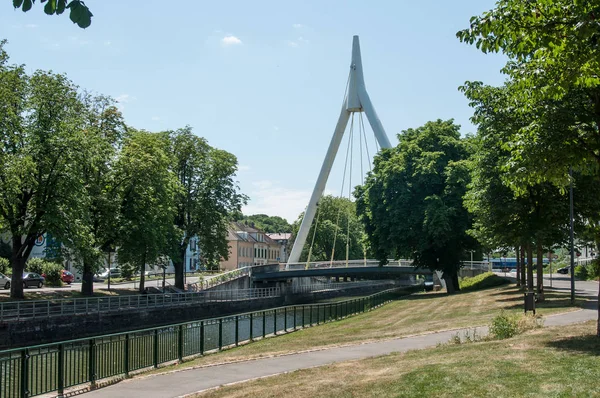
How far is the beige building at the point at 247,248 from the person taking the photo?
119 meters

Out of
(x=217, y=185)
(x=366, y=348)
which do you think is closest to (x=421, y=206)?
(x=217, y=185)

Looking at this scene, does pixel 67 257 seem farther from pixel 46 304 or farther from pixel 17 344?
pixel 17 344

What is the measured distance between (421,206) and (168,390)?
3809cm

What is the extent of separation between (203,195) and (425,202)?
69.4 feet

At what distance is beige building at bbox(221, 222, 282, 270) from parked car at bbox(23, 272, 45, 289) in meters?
56.8

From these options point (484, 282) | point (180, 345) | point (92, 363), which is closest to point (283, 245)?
point (484, 282)

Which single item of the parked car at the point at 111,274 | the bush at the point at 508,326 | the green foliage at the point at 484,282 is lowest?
the parked car at the point at 111,274

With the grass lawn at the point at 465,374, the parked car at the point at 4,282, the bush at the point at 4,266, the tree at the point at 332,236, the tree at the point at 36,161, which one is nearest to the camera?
the grass lawn at the point at 465,374

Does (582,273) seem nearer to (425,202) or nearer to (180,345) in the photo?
(425,202)

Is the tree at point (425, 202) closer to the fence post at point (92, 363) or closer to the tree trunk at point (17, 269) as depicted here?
the tree trunk at point (17, 269)

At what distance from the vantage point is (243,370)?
15344 millimetres

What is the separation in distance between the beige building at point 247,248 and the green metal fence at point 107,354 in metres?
88.1

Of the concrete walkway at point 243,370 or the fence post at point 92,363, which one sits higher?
the fence post at point 92,363

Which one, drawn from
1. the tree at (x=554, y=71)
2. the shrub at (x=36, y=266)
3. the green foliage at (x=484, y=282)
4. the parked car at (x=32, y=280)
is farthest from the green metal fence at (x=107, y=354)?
the shrub at (x=36, y=266)
